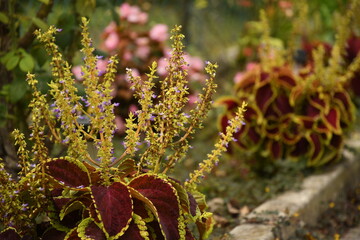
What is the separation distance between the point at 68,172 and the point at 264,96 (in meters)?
2.12

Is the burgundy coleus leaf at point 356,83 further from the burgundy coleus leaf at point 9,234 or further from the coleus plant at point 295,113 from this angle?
the burgundy coleus leaf at point 9,234

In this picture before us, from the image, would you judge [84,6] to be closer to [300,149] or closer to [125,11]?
[300,149]

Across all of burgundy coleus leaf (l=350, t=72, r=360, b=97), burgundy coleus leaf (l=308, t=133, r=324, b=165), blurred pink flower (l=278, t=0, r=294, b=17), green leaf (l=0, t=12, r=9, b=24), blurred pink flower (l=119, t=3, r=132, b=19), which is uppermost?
blurred pink flower (l=278, t=0, r=294, b=17)

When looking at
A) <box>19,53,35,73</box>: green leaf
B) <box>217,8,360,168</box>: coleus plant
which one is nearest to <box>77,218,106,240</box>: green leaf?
<box>19,53,35,73</box>: green leaf

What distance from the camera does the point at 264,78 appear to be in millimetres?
4082

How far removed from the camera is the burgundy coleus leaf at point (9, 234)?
82.4 inches

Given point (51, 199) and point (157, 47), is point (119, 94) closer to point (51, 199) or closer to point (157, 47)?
point (157, 47)

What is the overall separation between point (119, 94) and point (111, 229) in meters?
3.29

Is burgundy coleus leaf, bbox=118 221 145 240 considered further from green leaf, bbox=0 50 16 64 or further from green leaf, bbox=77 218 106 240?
green leaf, bbox=0 50 16 64

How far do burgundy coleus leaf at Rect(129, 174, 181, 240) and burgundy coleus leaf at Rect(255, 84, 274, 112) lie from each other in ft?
6.53

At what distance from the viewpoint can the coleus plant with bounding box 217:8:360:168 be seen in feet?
13.2

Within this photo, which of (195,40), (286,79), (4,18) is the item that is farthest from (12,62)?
(195,40)

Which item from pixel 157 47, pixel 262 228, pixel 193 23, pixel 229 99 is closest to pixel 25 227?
pixel 262 228

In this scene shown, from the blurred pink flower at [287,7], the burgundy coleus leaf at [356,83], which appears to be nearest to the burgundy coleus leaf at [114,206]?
the burgundy coleus leaf at [356,83]
